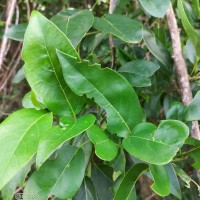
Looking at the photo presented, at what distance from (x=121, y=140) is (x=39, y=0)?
1469 millimetres

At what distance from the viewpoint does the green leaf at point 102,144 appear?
0.53 meters

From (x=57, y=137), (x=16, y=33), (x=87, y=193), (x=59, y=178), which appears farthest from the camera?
(x=16, y=33)

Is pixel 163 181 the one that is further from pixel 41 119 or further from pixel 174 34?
pixel 174 34

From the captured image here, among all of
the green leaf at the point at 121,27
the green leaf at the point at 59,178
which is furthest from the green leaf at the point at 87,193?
the green leaf at the point at 121,27

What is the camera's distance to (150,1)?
0.69 m

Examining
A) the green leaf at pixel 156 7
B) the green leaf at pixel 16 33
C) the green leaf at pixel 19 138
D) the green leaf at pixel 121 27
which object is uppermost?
the green leaf at pixel 156 7

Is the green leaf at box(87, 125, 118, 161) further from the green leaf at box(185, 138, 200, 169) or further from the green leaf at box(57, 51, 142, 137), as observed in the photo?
the green leaf at box(185, 138, 200, 169)

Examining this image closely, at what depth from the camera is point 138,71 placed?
77cm

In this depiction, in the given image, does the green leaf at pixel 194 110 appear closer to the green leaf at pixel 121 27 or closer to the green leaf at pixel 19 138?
the green leaf at pixel 121 27

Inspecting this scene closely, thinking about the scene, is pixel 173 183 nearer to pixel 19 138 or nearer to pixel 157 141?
pixel 157 141

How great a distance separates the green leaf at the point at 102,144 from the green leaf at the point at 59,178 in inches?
3.3

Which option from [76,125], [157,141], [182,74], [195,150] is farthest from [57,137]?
[182,74]

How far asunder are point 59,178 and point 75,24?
324 mm

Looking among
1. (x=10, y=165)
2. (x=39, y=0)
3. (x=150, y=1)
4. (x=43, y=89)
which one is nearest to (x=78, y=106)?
(x=43, y=89)
